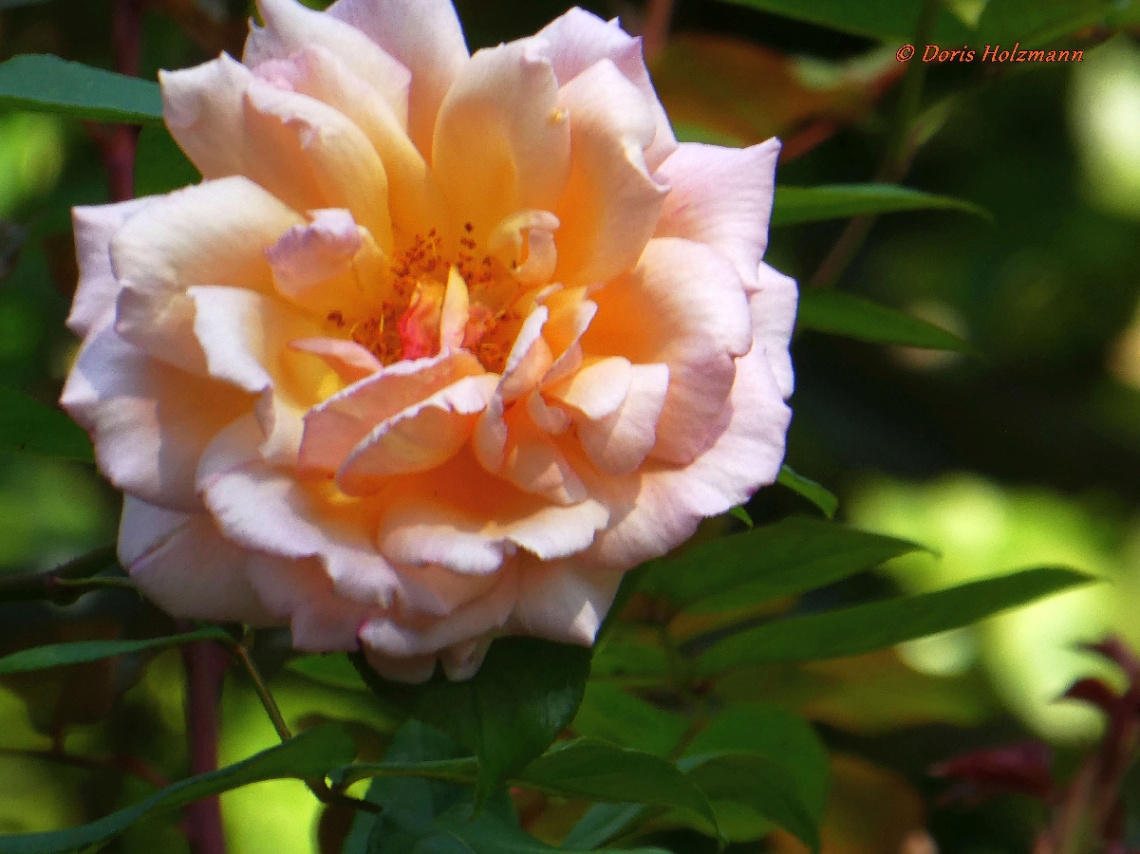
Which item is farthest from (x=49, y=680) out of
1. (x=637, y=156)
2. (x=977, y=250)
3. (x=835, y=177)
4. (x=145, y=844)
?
(x=977, y=250)

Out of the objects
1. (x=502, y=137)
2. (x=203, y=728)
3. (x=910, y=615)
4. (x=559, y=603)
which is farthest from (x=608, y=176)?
(x=203, y=728)

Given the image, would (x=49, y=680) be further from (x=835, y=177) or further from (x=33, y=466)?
(x=835, y=177)

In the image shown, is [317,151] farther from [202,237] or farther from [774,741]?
[774,741]

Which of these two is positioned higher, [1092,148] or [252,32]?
[252,32]

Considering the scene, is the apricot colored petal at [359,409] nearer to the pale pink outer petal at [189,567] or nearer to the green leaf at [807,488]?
the pale pink outer petal at [189,567]

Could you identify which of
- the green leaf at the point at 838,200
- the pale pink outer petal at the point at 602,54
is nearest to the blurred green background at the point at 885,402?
the green leaf at the point at 838,200
